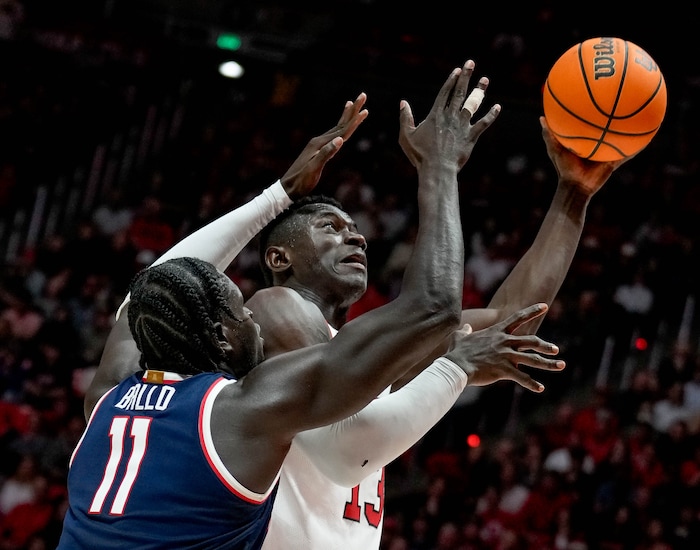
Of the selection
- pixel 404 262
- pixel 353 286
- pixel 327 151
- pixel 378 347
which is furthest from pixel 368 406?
pixel 404 262

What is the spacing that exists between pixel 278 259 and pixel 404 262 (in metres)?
7.65

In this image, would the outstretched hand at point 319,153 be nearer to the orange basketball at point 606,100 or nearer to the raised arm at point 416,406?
the orange basketball at point 606,100

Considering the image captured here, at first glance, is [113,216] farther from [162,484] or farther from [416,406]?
[162,484]

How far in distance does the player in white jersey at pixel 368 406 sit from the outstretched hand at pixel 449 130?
0.17ft

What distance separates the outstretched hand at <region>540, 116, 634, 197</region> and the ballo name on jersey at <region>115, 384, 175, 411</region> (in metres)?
2.24

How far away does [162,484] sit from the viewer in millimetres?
2738

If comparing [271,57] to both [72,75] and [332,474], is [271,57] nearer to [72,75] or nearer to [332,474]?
[72,75]

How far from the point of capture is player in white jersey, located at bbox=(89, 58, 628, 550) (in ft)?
10.2

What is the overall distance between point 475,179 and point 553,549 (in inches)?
242

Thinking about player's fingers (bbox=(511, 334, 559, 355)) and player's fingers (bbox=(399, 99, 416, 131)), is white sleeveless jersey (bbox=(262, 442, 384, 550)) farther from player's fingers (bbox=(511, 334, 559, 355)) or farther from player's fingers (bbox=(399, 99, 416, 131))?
player's fingers (bbox=(399, 99, 416, 131))

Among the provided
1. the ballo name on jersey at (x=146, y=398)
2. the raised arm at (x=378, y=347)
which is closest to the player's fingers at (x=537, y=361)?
the raised arm at (x=378, y=347)

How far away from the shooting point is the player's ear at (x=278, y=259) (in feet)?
13.1

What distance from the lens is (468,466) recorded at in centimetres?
990

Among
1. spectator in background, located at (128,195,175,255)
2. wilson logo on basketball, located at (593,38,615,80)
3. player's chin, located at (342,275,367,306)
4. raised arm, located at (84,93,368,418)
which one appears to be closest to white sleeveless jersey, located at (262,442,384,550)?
player's chin, located at (342,275,367,306)
